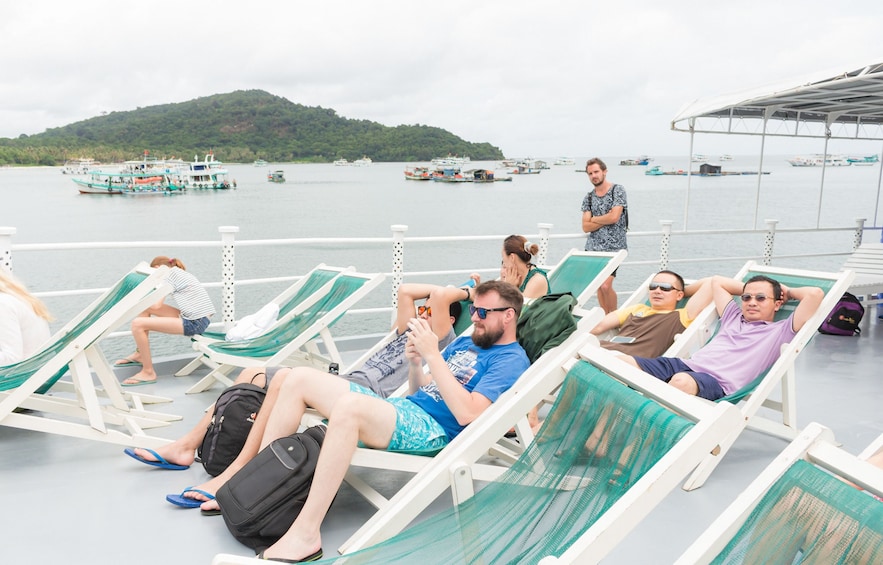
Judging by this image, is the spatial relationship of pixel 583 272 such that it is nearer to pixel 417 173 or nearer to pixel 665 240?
pixel 665 240

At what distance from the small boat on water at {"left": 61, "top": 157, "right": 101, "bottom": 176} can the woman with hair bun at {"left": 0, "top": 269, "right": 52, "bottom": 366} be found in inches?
2365

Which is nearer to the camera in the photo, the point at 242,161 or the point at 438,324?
the point at 438,324

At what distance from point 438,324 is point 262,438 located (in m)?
1.18

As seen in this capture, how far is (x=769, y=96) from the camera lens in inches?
241

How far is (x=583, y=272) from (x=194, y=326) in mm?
2527

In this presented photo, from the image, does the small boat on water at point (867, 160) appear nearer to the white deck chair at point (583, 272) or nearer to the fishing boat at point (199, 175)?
the white deck chair at point (583, 272)

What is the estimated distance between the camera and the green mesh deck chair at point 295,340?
3.92m

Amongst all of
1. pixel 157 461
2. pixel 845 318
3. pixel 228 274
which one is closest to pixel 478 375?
pixel 157 461

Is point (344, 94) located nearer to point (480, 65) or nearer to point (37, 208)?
point (480, 65)

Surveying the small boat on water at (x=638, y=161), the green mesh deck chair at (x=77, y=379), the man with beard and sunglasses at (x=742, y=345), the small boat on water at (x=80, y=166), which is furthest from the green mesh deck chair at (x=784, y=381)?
the small boat on water at (x=638, y=161)

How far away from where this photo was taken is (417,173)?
8662cm

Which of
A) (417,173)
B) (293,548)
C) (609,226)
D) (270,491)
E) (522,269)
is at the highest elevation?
(417,173)

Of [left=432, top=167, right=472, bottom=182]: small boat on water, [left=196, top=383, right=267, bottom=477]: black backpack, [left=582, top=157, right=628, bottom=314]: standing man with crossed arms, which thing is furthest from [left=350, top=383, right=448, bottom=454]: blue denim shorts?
[left=432, top=167, right=472, bottom=182]: small boat on water

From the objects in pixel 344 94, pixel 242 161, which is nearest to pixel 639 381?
pixel 242 161
